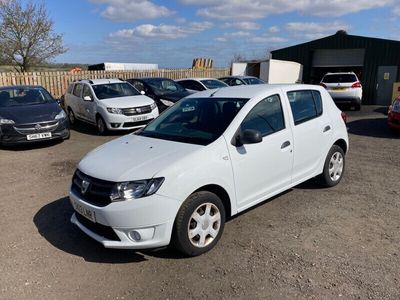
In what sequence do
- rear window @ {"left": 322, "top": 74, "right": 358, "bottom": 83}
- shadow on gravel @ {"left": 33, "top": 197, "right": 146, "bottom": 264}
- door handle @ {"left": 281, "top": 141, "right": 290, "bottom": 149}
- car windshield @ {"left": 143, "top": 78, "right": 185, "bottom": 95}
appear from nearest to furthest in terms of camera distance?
1. shadow on gravel @ {"left": 33, "top": 197, "right": 146, "bottom": 264}
2. door handle @ {"left": 281, "top": 141, "right": 290, "bottom": 149}
3. car windshield @ {"left": 143, "top": 78, "right": 185, "bottom": 95}
4. rear window @ {"left": 322, "top": 74, "right": 358, "bottom": 83}

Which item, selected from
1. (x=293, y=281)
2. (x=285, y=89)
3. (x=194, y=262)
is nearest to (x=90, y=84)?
(x=285, y=89)

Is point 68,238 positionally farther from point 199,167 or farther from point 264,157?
point 264,157

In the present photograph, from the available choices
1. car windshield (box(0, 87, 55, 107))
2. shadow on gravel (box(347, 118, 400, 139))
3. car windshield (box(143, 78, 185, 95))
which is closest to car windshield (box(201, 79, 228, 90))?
car windshield (box(143, 78, 185, 95))

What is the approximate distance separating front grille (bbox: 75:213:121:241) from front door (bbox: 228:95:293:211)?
1.36 m

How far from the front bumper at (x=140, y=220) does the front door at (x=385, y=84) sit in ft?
67.5

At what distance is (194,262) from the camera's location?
3.56 meters

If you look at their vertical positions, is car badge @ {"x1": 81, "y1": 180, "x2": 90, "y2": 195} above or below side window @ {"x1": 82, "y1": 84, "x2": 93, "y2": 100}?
below

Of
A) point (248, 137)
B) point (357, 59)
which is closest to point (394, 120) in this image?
point (248, 137)

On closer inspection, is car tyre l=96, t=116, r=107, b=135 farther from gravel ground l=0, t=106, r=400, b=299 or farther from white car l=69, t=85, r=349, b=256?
white car l=69, t=85, r=349, b=256

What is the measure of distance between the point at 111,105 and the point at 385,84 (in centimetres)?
1701

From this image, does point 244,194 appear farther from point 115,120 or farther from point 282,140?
point 115,120

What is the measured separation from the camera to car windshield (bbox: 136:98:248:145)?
399 cm

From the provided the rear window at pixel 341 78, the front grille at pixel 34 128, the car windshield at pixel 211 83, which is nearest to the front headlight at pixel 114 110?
the front grille at pixel 34 128

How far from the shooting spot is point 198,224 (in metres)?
3.59
